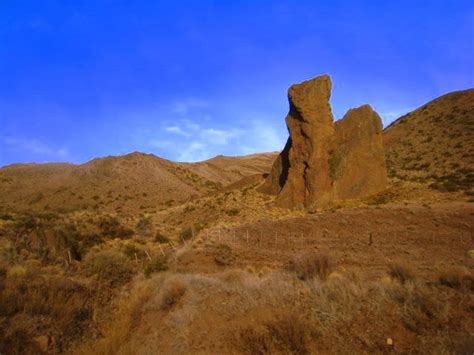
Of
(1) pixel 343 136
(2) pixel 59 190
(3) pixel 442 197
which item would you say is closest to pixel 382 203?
(3) pixel 442 197

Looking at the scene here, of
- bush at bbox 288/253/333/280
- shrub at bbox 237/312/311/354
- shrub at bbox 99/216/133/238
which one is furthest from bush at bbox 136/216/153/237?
shrub at bbox 237/312/311/354

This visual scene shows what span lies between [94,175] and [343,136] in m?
47.0

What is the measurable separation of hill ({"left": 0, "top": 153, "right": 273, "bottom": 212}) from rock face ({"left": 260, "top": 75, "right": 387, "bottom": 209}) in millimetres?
23952

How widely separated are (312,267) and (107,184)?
5417 centimetres

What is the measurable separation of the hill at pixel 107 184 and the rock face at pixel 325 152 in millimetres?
23952

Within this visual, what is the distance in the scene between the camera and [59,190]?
5847 centimetres

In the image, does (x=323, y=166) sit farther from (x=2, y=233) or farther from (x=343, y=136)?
(x=2, y=233)

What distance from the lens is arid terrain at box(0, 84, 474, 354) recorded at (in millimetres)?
6812

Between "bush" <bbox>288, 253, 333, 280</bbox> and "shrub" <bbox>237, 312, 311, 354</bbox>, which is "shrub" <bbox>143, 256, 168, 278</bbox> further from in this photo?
"shrub" <bbox>237, 312, 311, 354</bbox>

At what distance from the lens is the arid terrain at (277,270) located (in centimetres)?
681

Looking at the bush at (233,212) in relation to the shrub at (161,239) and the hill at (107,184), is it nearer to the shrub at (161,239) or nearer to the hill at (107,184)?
the shrub at (161,239)

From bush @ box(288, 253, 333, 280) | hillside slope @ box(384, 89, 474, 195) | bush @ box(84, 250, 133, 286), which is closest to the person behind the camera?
bush @ box(288, 253, 333, 280)

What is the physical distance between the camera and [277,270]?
13477 millimetres

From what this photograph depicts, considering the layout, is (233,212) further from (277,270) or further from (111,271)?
(111,271)
